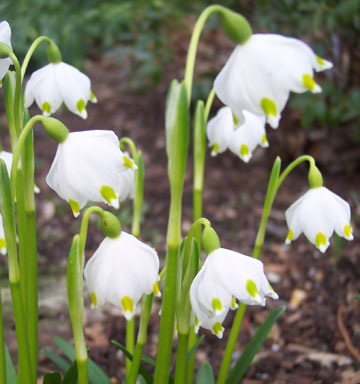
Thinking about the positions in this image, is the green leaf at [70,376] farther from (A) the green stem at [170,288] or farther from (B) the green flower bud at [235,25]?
(B) the green flower bud at [235,25]

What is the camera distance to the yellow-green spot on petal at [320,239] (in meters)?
1.05

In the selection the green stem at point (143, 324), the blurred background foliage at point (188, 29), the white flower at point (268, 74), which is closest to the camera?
the white flower at point (268, 74)

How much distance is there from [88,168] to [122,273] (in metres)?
0.17

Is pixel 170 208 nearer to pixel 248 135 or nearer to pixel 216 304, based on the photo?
pixel 216 304

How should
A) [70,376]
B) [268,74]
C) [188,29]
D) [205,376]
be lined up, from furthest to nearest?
1. [188,29]
2. [205,376]
3. [70,376]
4. [268,74]

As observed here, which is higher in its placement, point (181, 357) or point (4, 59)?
point (4, 59)

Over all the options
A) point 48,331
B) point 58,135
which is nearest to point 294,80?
point 58,135

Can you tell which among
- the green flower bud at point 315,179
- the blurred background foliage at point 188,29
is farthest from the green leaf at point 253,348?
the blurred background foliage at point 188,29

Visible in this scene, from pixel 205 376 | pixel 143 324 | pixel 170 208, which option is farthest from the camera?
pixel 205 376

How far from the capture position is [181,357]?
108 cm

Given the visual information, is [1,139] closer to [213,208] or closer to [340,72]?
[213,208]

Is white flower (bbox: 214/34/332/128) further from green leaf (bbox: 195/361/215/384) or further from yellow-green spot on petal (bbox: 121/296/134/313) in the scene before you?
green leaf (bbox: 195/361/215/384)

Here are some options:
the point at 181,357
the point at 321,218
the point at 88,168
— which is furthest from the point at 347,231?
the point at 88,168

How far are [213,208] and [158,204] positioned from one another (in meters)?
0.26
